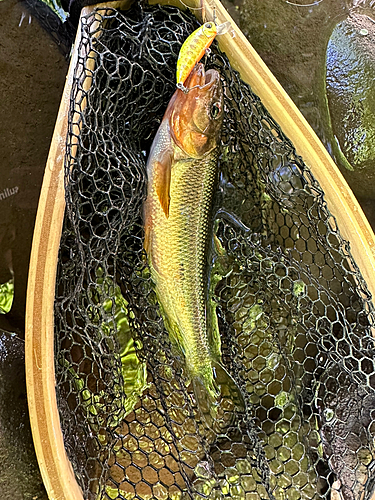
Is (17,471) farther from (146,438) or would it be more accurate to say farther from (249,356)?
(249,356)

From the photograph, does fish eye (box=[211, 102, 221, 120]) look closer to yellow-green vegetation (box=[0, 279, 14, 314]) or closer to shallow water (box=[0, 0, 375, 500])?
shallow water (box=[0, 0, 375, 500])

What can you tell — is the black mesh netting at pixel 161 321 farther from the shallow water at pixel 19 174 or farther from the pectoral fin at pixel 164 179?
the shallow water at pixel 19 174

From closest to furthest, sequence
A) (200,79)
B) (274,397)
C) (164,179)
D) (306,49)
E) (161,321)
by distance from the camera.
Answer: (200,79)
(164,179)
(161,321)
(274,397)
(306,49)

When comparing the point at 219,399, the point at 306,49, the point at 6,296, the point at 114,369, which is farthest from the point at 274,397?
the point at 306,49

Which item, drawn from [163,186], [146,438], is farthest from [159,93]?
[146,438]

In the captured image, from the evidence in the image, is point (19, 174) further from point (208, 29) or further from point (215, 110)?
point (208, 29)

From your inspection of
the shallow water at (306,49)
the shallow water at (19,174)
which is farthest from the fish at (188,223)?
the shallow water at (306,49)
